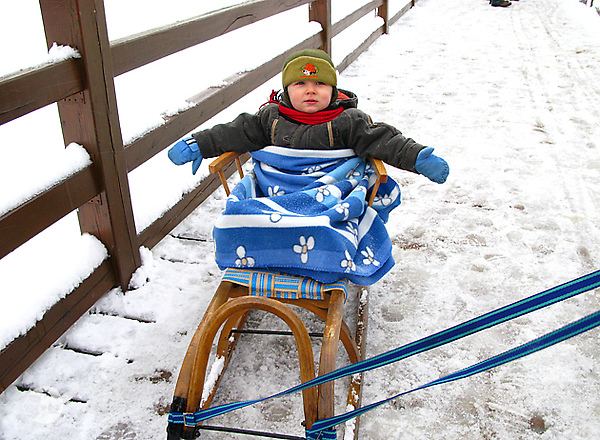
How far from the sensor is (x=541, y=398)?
162cm

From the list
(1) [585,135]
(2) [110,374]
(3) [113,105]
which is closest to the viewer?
(2) [110,374]

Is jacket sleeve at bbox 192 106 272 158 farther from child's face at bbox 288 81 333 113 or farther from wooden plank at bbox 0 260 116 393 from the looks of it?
wooden plank at bbox 0 260 116 393

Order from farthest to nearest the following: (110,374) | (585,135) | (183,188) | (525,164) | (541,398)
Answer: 1. (585,135)
2. (525,164)
3. (183,188)
4. (110,374)
5. (541,398)

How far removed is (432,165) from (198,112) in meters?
1.51

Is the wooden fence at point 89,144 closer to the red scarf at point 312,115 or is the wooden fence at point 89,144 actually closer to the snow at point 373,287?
the snow at point 373,287

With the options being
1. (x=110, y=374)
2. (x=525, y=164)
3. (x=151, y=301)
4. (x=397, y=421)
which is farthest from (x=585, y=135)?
(x=110, y=374)

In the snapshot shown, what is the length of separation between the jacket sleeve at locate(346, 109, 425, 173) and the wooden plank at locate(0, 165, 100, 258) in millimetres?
992

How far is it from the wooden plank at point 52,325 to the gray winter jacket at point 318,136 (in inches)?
26.4

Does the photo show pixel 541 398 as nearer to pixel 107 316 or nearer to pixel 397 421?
pixel 397 421

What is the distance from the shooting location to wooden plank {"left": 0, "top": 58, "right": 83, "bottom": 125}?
1466 millimetres

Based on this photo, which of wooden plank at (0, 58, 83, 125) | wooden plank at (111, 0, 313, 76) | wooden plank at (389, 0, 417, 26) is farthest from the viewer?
wooden plank at (389, 0, 417, 26)

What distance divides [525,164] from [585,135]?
83 centimetres

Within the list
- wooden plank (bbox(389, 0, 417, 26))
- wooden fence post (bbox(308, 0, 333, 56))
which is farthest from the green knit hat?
wooden plank (bbox(389, 0, 417, 26))

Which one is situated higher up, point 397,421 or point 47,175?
point 47,175
